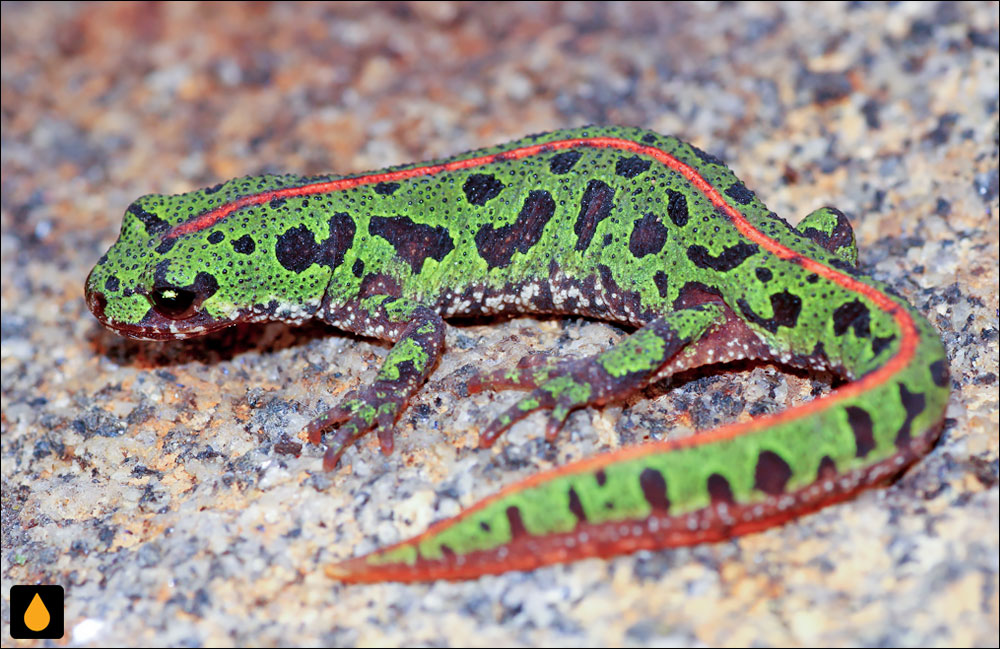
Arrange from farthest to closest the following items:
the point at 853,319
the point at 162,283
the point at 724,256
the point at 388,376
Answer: the point at 162,283 → the point at 388,376 → the point at 724,256 → the point at 853,319

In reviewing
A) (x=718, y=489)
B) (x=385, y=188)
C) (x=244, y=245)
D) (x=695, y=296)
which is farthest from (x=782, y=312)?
(x=244, y=245)

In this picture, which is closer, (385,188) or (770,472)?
(770,472)

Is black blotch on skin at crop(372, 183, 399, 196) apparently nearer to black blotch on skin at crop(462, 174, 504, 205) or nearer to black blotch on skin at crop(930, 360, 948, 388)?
black blotch on skin at crop(462, 174, 504, 205)

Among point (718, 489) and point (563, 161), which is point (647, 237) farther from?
point (718, 489)

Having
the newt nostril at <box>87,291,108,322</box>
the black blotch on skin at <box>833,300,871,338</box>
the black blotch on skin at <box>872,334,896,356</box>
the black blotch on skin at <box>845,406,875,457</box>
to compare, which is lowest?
the black blotch on skin at <box>845,406,875,457</box>

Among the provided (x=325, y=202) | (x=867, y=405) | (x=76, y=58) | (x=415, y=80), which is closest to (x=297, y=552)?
(x=325, y=202)

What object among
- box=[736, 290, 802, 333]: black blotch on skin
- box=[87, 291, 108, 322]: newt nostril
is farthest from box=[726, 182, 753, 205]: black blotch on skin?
box=[87, 291, 108, 322]: newt nostril

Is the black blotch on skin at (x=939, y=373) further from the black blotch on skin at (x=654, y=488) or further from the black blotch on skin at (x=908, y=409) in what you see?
the black blotch on skin at (x=654, y=488)

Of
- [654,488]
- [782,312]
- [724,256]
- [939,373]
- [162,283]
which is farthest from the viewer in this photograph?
[162,283]

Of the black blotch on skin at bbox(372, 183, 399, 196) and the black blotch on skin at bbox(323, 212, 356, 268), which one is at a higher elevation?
the black blotch on skin at bbox(372, 183, 399, 196)
